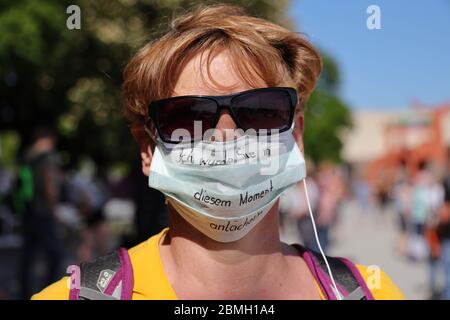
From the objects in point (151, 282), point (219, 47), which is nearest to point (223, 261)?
point (151, 282)

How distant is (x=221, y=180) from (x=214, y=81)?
10.2 inches

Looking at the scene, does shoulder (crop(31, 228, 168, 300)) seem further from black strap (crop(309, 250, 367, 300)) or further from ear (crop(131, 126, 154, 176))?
black strap (crop(309, 250, 367, 300))

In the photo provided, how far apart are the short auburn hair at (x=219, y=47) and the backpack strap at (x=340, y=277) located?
49 centimetres

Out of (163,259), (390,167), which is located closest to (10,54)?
(163,259)

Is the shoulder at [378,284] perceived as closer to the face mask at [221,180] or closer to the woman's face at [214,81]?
the face mask at [221,180]

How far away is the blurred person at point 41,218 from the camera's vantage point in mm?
6828

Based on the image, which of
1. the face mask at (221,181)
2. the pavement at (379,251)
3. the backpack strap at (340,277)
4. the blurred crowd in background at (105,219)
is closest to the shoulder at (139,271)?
the face mask at (221,181)

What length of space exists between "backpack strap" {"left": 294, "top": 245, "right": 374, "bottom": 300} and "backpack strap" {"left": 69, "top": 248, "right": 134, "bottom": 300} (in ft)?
1.65

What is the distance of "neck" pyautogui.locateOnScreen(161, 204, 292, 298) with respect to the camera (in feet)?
5.62

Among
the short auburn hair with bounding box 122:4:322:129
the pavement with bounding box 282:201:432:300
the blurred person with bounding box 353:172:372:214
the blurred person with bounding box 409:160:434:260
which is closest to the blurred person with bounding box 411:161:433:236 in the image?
the blurred person with bounding box 409:160:434:260

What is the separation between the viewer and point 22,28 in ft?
31.5

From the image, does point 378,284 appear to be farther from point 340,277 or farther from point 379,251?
point 379,251
